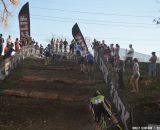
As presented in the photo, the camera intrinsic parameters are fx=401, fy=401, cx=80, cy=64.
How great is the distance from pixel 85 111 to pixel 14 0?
26.7 ft

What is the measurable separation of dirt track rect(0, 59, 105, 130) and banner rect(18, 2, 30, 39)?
396 inches

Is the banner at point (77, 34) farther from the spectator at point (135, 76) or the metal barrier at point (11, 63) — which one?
the spectator at point (135, 76)

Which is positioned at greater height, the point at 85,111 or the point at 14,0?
the point at 14,0

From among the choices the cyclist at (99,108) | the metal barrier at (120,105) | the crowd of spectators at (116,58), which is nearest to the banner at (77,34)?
the crowd of spectators at (116,58)

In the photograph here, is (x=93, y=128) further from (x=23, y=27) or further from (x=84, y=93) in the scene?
(x=23, y=27)

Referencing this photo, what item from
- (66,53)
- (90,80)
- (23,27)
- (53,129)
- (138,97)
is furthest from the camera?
(66,53)

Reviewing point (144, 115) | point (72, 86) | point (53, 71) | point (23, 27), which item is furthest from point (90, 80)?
point (23, 27)

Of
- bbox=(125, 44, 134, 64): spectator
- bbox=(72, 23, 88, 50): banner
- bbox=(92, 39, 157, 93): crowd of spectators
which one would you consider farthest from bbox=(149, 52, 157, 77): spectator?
bbox=(72, 23, 88, 50): banner

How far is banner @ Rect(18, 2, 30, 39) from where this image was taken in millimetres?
38938

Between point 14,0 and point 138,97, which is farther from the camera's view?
point 14,0

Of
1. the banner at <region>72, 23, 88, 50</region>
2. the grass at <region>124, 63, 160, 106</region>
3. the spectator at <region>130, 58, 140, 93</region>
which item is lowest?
the grass at <region>124, 63, 160, 106</region>

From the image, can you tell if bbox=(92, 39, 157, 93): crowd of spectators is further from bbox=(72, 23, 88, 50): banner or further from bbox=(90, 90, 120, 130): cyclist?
bbox=(90, 90, 120, 130): cyclist

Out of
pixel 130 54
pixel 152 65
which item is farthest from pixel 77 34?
pixel 152 65

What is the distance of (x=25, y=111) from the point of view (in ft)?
62.1
